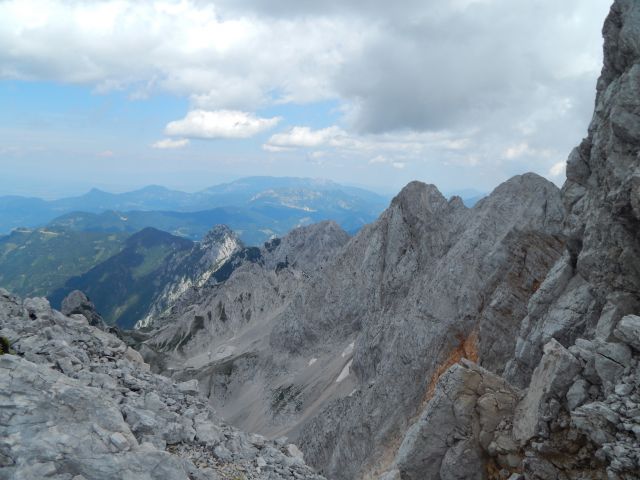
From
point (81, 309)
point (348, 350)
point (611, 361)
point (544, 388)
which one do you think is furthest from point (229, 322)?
point (611, 361)

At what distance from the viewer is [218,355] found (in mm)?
124625

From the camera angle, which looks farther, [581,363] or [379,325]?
[379,325]

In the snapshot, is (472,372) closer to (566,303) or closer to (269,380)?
(566,303)

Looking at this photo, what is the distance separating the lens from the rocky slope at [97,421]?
1316cm

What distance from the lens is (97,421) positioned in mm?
15055

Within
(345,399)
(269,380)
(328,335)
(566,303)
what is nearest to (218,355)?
(269,380)

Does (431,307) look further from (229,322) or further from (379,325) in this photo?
(229,322)

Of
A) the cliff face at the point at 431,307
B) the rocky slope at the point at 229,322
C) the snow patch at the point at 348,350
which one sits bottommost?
the rocky slope at the point at 229,322

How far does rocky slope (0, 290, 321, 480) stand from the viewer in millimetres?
13156

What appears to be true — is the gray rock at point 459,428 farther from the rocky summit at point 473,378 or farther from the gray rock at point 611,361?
the gray rock at point 611,361

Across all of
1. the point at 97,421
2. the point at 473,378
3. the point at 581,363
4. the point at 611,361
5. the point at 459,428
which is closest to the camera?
the point at 611,361

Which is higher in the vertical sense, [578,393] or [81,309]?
[578,393]

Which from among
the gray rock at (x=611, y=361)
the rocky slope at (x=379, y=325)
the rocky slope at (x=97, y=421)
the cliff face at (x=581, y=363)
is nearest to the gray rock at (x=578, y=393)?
the cliff face at (x=581, y=363)

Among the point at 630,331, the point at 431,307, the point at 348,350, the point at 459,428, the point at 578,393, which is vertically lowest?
the point at 348,350
